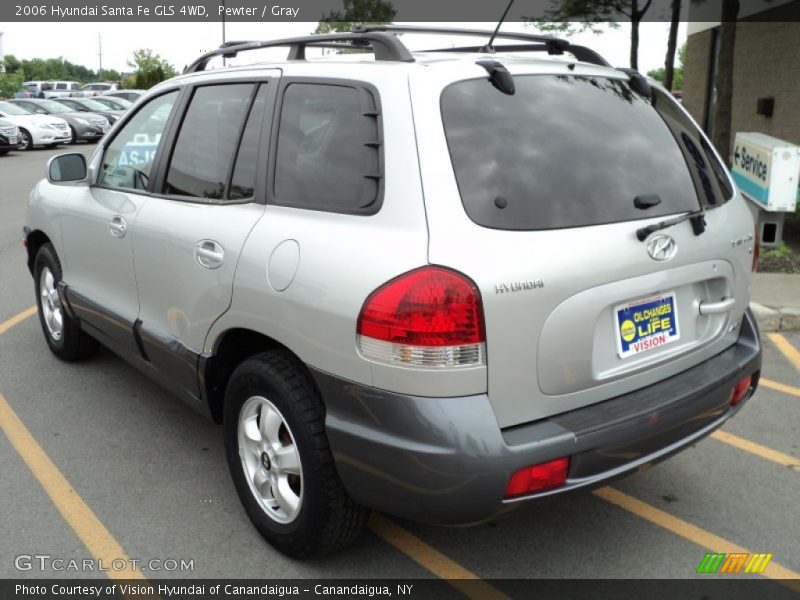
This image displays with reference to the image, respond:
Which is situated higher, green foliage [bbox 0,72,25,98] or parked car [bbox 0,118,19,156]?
green foliage [bbox 0,72,25,98]

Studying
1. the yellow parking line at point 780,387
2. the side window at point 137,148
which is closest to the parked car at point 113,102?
the side window at point 137,148

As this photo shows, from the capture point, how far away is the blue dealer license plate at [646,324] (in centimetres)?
274

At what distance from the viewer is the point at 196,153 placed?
360 centimetres

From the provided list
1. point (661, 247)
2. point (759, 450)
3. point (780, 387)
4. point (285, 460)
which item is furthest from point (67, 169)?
point (780, 387)

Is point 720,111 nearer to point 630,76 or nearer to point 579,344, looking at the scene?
point 630,76

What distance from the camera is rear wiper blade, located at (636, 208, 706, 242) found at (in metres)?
2.75

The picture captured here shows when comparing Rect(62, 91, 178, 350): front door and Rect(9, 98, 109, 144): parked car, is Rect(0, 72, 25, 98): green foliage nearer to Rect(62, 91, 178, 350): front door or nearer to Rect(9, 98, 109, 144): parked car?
Rect(9, 98, 109, 144): parked car

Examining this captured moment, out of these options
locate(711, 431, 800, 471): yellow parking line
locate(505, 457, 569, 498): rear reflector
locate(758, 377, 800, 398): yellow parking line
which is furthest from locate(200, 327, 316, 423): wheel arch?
locate(758, 377, 800, 398): yellow parking line

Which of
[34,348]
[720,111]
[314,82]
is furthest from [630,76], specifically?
[720,111]

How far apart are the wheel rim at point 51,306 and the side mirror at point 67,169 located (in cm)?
75

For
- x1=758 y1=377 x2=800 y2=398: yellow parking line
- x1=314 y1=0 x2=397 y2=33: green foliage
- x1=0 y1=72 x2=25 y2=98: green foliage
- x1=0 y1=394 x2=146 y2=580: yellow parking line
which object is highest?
x1=314 y1=0 x2=397 y2=33: green foliage

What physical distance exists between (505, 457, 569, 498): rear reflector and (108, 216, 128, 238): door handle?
239 centimetres

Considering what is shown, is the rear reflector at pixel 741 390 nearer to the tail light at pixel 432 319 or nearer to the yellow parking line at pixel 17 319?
the tail light at pixel 432 319

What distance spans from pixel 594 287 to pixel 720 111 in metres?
9.34
